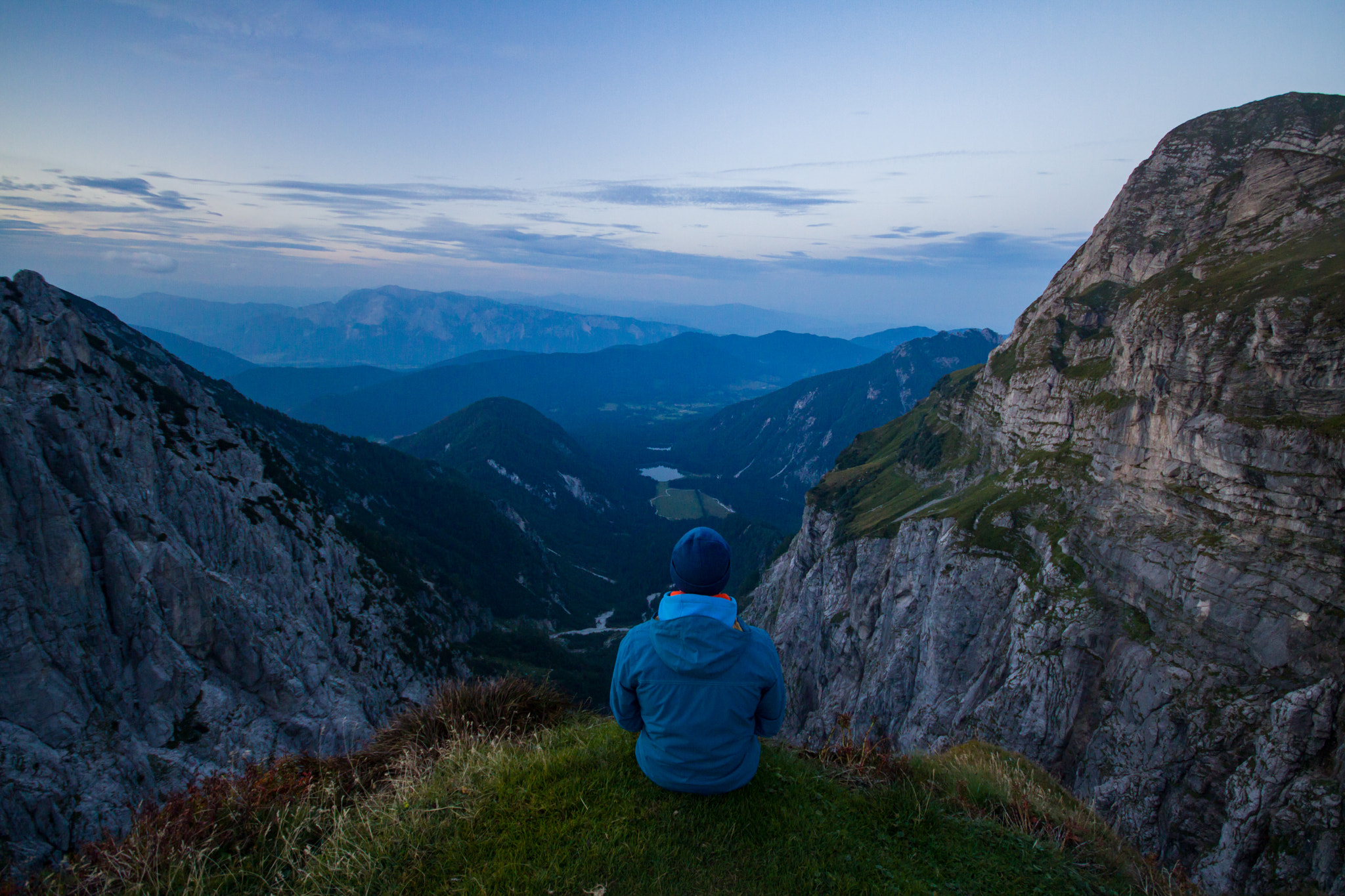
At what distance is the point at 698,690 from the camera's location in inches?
260

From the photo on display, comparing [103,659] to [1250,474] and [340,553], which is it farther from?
[1250,474]

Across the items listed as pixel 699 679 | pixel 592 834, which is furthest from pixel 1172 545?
pixel 592 834

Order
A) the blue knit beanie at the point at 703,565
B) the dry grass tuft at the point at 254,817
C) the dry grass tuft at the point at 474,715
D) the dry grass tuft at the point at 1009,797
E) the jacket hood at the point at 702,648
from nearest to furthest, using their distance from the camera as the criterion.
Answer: the dry grass tuft at the point at 254,817, the jacket hood at the point at 702,648, the blue knit beanie at the point at 703,565, the dry grass tuft at the point at 1009,797, the dry grass tuft at the point at 474,715

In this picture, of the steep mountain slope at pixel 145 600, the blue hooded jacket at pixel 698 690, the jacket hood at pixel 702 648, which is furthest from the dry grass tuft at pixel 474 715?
the jacket hood at pixel 702 648

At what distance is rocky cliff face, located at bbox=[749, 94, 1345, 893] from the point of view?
2895cm

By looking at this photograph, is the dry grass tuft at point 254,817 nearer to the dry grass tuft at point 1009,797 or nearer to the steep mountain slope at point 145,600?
the steep mountain slope at point 145,600

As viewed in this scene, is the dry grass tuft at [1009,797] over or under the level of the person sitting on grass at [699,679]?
under

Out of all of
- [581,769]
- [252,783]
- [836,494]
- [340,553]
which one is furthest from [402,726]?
[836,494]

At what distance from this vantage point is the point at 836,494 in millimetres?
89312

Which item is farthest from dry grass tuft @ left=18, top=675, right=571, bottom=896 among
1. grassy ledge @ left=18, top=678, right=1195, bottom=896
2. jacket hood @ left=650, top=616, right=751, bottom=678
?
jacket hood @ left=650, top=616, right=751, bottom=678

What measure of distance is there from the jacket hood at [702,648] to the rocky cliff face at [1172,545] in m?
19.6

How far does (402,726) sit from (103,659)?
33.2 meters

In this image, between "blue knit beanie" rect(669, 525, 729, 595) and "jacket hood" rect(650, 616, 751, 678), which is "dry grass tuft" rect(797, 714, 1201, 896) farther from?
"blue knit beanie" rect(669, 525, 729, 595)

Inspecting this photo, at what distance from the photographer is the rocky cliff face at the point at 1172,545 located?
2895 cm
